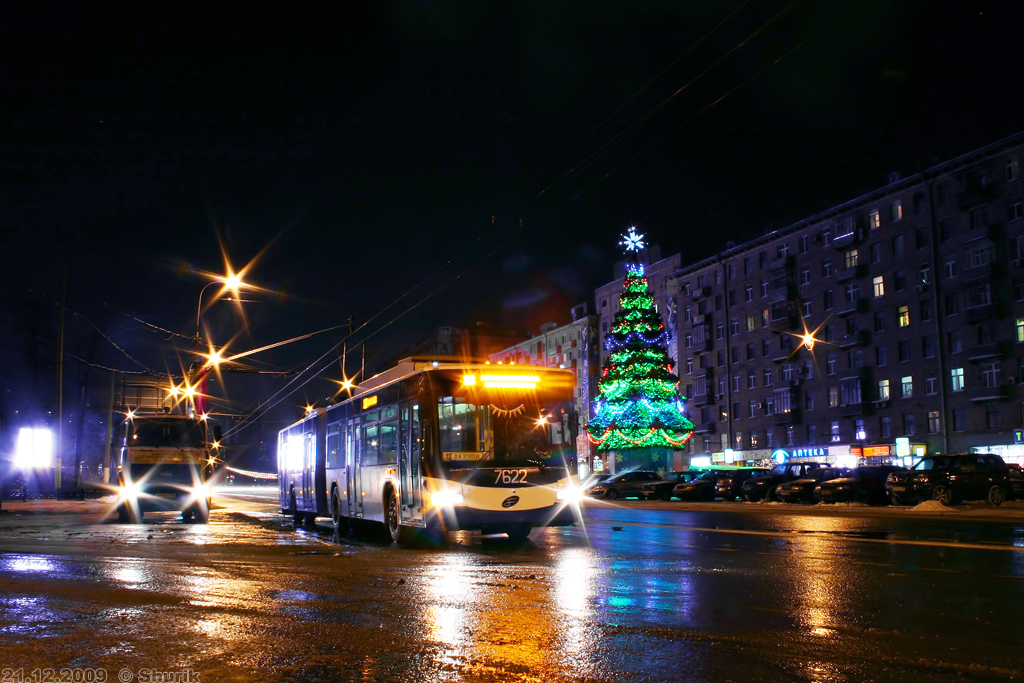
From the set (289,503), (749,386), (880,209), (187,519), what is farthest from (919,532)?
(749,386)

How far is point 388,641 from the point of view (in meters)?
6.70

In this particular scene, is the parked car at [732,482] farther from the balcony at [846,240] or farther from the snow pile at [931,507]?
the balcony at [846,240]

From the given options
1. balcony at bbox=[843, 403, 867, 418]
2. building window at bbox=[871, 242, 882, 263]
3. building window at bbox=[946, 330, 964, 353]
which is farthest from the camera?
balcony at bbox=[843, 403, 867, 418]

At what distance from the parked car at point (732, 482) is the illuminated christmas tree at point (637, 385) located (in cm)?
1493

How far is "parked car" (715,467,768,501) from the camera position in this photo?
37719mm

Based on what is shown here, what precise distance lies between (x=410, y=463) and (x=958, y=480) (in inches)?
676

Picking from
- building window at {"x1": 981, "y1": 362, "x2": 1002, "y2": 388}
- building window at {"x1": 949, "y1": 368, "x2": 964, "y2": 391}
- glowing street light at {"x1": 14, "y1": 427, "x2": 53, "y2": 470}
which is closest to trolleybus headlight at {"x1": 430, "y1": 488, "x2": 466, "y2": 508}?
glowing street light at {"x1": 14, "y1": 427, "x2": 53, "y2": 470}

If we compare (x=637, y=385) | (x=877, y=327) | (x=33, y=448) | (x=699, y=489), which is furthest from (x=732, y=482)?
(x=33, y=448)

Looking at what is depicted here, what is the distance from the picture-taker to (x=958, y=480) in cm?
2616

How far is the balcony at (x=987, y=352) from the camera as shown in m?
52.0

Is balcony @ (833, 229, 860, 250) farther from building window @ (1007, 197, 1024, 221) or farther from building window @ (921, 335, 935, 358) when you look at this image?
building window @ (1007, 197, 1024, 221)

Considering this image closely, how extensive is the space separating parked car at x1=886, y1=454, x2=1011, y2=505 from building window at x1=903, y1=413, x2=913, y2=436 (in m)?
32.4

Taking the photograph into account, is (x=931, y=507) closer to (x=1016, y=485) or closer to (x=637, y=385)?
(x=1016, y=485)

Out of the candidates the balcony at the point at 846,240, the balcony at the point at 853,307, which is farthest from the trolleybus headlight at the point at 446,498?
the balcony at the point at 846,240
